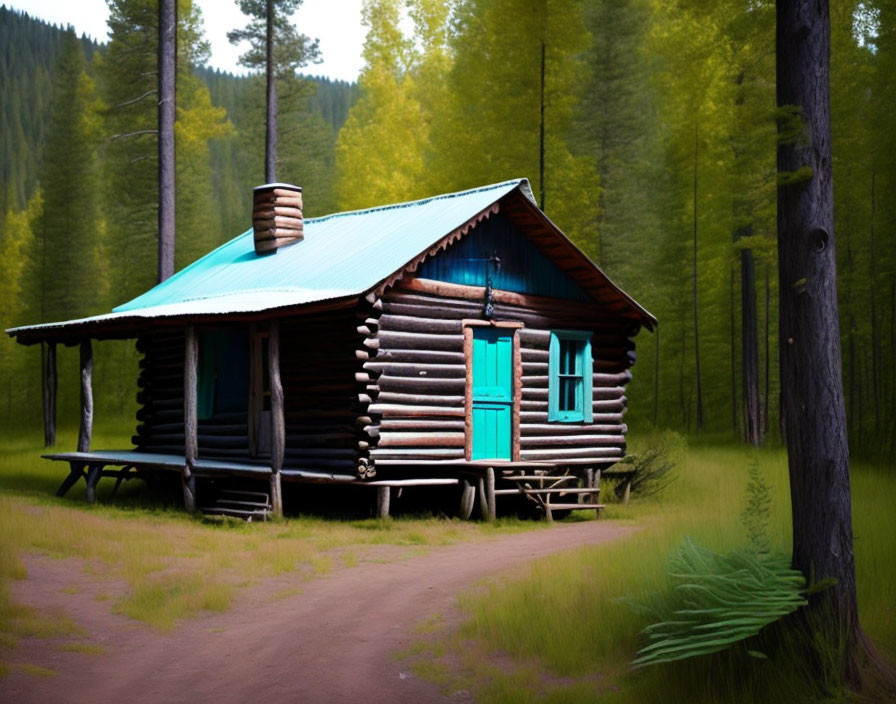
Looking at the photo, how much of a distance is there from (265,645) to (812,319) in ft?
17.7

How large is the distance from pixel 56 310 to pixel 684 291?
2397 cm

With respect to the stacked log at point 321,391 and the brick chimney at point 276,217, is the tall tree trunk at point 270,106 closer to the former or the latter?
the brick chimney at point 276,217

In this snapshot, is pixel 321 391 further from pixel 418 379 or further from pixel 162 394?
pixel 162 394

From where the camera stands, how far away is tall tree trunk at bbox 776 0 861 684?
767 centimetres

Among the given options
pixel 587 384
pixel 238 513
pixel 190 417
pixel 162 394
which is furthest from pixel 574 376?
pixel 162 394

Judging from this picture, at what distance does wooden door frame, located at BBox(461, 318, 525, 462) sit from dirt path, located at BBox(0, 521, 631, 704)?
17.9 ft

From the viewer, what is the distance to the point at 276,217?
22.1 meters

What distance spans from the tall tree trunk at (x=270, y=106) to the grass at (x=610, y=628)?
21598 millimetres

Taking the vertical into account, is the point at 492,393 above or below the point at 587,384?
below

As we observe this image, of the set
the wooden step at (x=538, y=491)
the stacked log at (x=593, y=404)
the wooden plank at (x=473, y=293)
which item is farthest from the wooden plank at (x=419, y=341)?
the wooden step at (x=538, y=491)

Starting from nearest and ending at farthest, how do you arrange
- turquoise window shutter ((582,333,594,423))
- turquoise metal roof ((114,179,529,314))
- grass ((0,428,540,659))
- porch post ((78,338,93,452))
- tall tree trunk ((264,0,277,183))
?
grass ((0,428,540,659)), turquoise metal roof ((114,179,529,314)), porch post ((78,338,93,452)), turquoise window shutter ((582,333,594,423)), tall tree trunk ((264,0,277,183))

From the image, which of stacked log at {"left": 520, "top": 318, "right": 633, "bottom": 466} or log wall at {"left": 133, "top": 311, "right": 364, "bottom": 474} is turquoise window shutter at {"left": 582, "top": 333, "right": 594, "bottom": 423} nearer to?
stacked log at {"left": 520, "top": 318, "right": 633, "bottom": 466}

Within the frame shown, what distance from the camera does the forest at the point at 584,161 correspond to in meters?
24.4

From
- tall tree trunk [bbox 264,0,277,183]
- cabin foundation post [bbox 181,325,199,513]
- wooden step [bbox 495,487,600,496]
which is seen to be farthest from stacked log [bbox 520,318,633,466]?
tall tree trunk [bbox 264,0,277,183]
